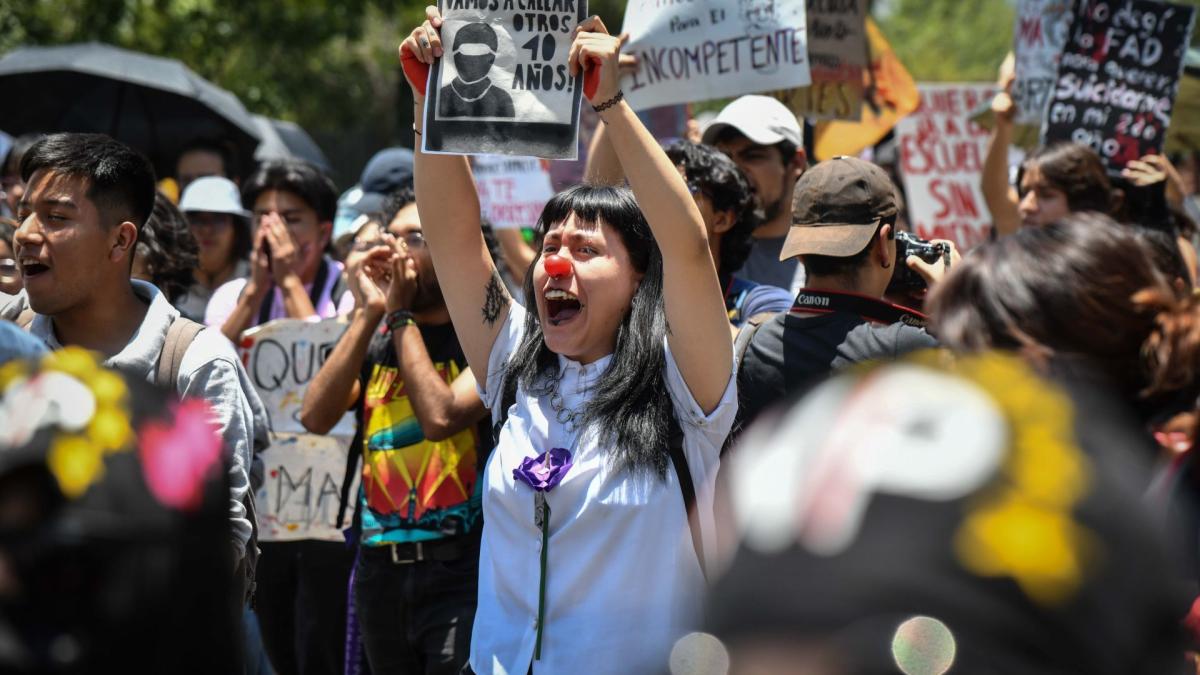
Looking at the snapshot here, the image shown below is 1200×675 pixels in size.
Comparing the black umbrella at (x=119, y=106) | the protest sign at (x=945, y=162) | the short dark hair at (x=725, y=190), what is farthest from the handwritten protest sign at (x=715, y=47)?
the black umbrella at (x=119, y=106)

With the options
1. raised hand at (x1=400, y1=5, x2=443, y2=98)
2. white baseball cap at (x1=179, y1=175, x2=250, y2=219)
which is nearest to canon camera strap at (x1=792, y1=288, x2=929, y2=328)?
raised hand at (x1=400, y1=5, x2=443, y2=98)

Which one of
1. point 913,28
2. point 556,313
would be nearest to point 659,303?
point 556,313

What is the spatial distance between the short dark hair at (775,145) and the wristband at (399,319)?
1435mm

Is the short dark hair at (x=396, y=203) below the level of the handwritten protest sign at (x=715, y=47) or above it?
below

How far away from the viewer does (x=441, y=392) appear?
407cm

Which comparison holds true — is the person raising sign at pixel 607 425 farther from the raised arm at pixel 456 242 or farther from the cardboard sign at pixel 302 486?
the cardboard sign at pixel 302 486

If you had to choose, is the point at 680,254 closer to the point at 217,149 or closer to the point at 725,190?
the point at 725,190

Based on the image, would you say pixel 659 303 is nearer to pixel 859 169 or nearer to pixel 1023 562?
pixel 859 169

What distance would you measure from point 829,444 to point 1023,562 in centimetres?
23

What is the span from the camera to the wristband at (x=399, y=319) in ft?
14.0

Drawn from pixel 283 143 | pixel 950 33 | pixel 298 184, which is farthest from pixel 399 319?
pixel 950 33

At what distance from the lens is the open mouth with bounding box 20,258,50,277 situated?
348cm

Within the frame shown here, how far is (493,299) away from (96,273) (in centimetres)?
99

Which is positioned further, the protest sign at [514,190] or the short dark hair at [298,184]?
the protest sign at [514,190]
